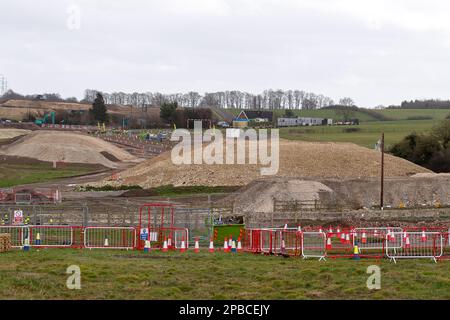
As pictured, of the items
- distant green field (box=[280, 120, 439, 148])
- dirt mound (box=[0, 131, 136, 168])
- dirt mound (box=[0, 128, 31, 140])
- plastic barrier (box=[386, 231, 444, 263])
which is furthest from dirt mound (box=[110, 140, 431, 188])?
dirt mound (box=[0, 128, 31, 140])

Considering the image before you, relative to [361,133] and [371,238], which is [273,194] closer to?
[371,238]

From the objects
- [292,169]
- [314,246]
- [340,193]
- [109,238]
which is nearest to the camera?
[314,246]

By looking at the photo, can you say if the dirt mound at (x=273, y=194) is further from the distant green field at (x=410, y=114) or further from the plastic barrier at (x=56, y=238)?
the distant green field at (x=410, y=114)

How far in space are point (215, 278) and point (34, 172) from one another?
7685cm

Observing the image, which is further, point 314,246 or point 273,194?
point 273,194

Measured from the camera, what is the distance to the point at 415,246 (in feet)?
74.8

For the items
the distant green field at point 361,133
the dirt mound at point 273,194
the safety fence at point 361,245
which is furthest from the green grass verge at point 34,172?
the safety fence at point 361,245

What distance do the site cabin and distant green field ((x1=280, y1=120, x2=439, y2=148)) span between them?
12121 millimetres

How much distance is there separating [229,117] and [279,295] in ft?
476

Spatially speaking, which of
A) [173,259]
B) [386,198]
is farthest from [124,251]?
[386,198]

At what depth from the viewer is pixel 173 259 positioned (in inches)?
862

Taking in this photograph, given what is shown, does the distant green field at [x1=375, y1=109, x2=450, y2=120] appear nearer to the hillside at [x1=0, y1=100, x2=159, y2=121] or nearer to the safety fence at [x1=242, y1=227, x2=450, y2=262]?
the hillside at [x1=0, y1=100, x2=159, y2=121]

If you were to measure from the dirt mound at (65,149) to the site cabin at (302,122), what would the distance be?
41877mm

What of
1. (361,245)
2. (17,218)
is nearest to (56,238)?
(17,218)
